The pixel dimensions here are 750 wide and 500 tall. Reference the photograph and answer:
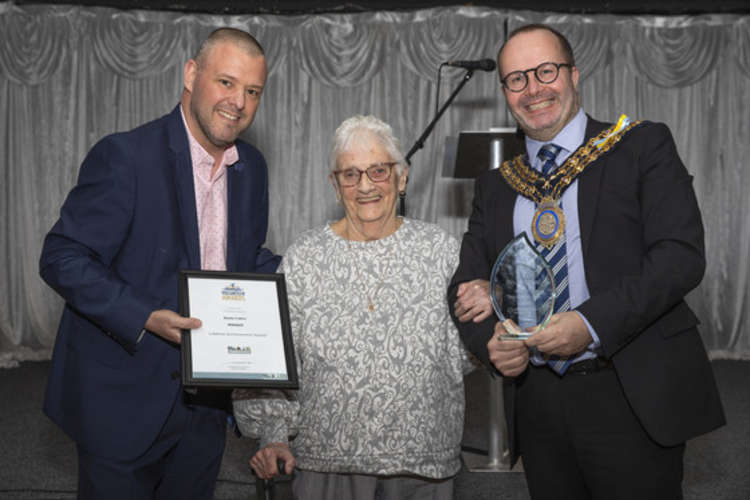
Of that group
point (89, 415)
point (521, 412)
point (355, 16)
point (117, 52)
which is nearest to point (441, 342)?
point (521, 412)

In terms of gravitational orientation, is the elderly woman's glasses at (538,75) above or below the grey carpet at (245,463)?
above

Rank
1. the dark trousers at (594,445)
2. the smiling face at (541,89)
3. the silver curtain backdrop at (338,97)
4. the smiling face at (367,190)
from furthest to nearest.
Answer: the silver curtain backdrop at (338,97) < the smiling face at (367,190) < the smiling face at (541,89) < the dark trousers at (594,445)

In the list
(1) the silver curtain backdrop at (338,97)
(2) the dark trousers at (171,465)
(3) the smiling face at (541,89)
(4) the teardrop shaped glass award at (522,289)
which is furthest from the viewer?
(1) the silver curtain backdrop at (338,97)

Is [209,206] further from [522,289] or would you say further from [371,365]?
[522,289]

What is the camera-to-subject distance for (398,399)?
2.03 meters

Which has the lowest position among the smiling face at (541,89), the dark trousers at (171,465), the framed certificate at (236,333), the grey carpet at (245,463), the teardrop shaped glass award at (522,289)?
the grey carpet at (245,463)

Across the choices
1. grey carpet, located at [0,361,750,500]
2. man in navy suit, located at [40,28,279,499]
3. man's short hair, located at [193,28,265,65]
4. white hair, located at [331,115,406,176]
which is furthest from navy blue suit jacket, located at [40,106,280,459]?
grey carpet, located at [0,361,750,500]

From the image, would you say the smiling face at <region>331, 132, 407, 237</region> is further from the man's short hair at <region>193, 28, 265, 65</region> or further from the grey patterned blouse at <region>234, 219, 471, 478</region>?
the man's short hair at <region>193, 28, 265, 65</region>

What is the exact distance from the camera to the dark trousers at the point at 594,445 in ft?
5.80

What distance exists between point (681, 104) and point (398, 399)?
21.4ft

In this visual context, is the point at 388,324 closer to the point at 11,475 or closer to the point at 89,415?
the point at 89,415

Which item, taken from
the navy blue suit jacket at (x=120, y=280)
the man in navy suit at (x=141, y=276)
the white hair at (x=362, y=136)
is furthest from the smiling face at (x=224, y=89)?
the white hair at (x=362, y=136)

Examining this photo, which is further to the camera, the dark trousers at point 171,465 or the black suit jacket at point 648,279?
the dark trousers at point 171,465

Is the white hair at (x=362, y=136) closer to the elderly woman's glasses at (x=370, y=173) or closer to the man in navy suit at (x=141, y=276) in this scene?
the elderly woman's glasses at (x=370, y=173)
